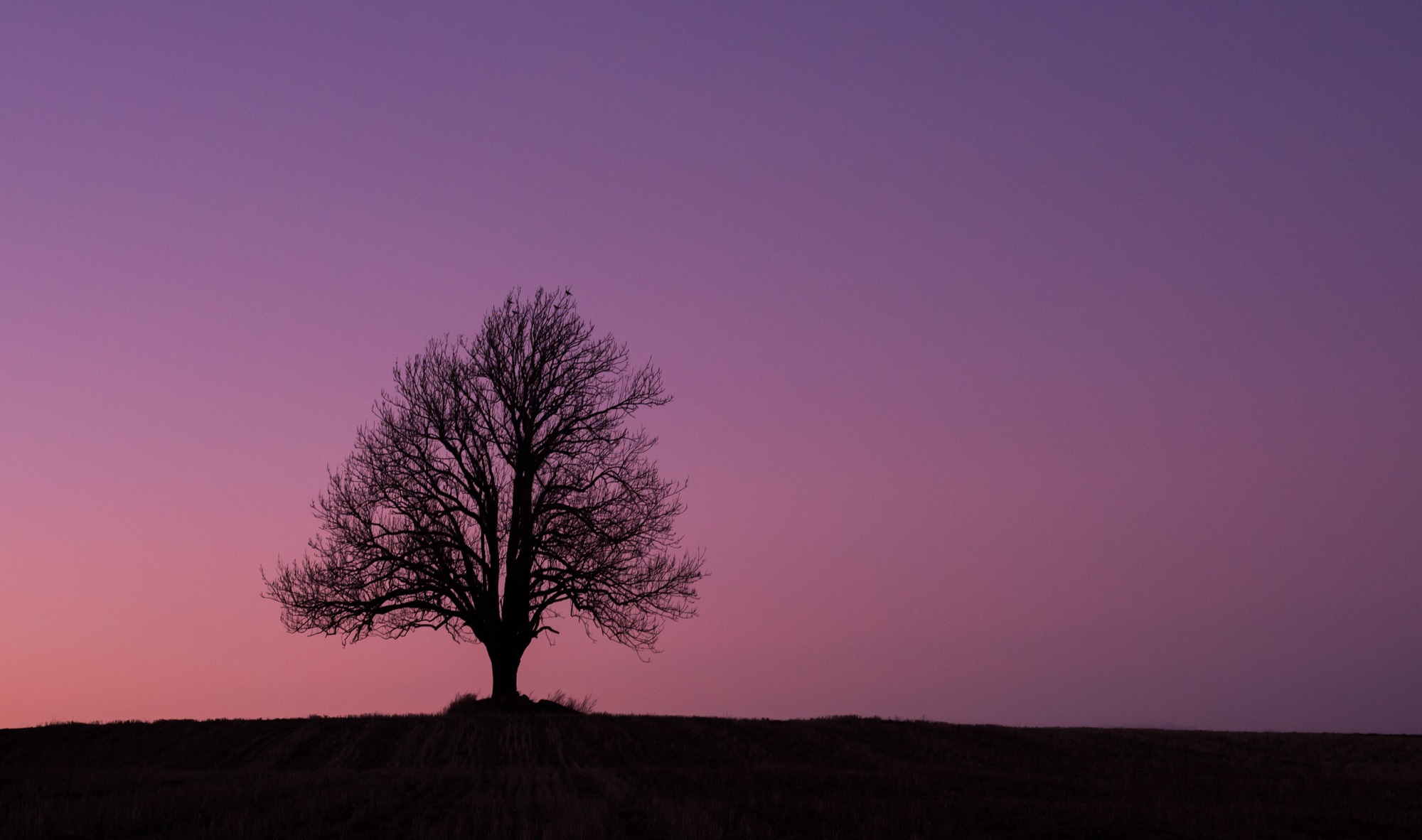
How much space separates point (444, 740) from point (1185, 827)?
14.5m

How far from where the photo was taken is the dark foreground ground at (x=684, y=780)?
48.3ft

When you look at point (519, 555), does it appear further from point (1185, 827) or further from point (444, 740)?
point (1185, 827)

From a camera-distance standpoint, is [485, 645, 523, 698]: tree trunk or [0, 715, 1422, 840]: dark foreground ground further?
[485, 645, 523, 698]: tree trunk

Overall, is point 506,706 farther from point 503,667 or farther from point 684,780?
A: point 684,780

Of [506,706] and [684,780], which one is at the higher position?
[506,706]

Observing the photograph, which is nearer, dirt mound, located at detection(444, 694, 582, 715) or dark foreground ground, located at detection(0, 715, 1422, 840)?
dark foreground ground, located at detection(0, 715, 1422, 840)

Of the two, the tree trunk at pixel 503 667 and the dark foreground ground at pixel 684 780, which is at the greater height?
the tree trunk at pixel 503 667

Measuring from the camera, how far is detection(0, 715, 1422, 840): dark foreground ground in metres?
14.7

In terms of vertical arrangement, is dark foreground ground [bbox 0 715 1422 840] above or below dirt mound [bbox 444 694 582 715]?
below

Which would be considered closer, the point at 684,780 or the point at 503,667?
the point at 684,780

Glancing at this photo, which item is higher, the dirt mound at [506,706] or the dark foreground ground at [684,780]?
the dirt mound at [506,706]

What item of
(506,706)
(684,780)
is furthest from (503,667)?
(684,780)

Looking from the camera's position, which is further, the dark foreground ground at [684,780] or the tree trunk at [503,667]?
the tree trunk at [503,667]

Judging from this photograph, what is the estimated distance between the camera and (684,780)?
18.8 meters
